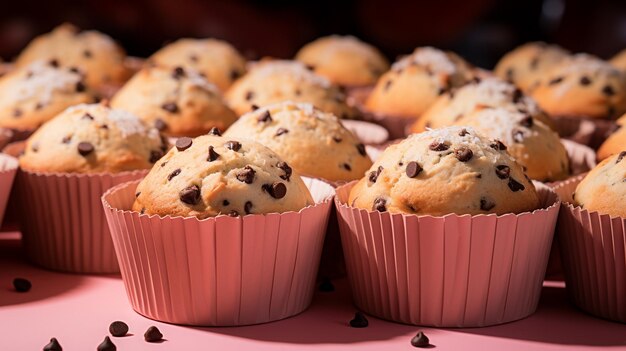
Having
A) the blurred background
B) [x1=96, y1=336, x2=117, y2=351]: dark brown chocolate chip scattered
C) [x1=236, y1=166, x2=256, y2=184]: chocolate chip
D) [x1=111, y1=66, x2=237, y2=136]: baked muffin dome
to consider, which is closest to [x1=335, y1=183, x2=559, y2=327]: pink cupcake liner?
[x1=236, y1=166, x2=256, y2=184]: chocolate chip

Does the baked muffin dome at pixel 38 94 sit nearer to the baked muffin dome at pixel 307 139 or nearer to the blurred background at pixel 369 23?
the baked muffin dome at pixel 307 139

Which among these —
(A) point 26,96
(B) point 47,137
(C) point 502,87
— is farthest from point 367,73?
(B) point 47,137

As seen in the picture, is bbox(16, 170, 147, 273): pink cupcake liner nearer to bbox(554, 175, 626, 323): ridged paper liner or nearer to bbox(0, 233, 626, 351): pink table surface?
bbox(0, 233, 626, 351): pink table surface

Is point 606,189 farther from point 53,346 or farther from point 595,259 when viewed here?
point 53,346

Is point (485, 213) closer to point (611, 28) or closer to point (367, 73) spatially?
point (367, 73)

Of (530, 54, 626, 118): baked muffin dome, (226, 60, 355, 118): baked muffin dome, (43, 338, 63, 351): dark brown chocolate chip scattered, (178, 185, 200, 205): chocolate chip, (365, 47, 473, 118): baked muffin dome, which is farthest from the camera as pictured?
(365, 47, 473, 118): baked muffin dome
